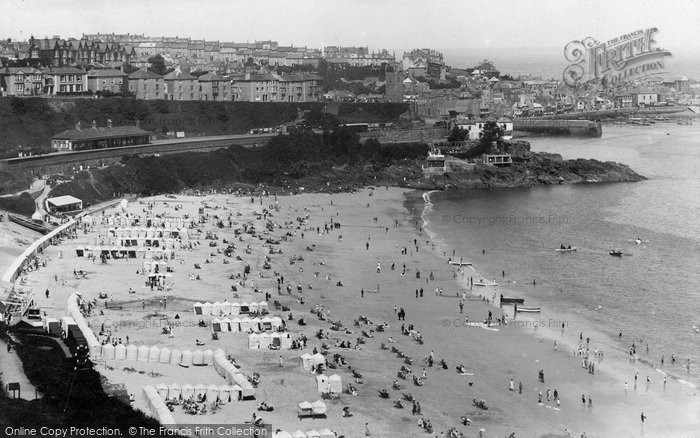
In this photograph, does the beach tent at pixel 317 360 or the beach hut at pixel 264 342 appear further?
the beach hut at pixel 264 342

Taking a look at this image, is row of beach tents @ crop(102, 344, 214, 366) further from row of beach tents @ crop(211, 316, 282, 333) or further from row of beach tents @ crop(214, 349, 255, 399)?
row of beach tents @ crop(211, 316, 282, 333)

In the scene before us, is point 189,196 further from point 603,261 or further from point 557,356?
point 557,356

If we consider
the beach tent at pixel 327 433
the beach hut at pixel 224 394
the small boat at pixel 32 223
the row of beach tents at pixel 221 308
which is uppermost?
the small boat at pixel 32 223

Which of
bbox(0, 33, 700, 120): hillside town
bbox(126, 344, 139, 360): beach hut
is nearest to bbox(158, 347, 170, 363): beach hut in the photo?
bbox(126, 344, 139, 360): beach hut

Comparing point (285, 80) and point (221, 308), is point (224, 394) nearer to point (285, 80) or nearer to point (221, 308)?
point (221, 308)

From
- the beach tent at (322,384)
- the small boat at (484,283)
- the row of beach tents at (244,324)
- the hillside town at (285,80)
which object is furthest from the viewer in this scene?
the hillside town at (285,80)

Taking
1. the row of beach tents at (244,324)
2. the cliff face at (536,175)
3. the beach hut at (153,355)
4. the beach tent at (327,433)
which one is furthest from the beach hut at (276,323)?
the cliff face at (536,175)

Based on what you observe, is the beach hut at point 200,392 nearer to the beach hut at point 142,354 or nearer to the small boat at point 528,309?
the beach hut at point 142,354

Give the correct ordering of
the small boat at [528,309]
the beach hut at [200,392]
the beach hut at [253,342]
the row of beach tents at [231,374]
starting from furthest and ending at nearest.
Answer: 1. the small boat at [528,309]
2. the beach hut at [253,342]
3. the row of beach tents at [231,374]
4. the beach hut at [200,392]
